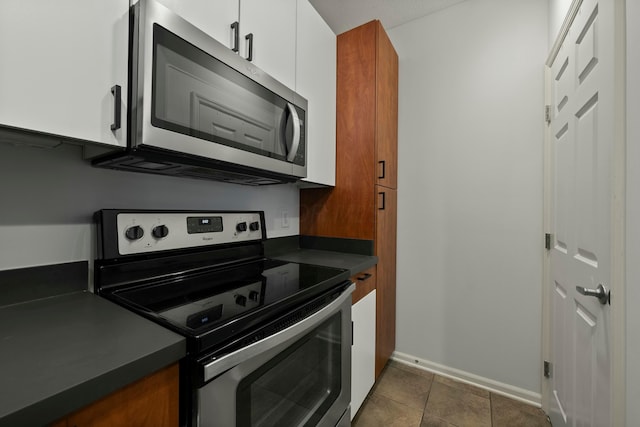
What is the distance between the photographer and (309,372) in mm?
990

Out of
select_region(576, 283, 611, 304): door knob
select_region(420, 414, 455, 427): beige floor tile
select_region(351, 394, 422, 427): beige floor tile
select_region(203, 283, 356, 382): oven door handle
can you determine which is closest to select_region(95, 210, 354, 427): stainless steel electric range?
select_region(203, 283, 356, 382): oven door handle

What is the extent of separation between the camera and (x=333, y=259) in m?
1.58

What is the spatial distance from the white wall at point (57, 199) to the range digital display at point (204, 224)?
11 cm

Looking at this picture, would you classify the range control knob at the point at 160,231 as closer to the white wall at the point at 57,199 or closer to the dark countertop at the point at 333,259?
the white wall at the point at 57,199

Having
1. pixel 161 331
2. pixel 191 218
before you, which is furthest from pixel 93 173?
pixel 161 331

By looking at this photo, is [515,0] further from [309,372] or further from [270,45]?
[309,372]

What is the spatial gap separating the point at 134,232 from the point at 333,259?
0.98 m

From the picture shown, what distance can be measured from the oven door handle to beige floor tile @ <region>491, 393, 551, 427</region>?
131cm

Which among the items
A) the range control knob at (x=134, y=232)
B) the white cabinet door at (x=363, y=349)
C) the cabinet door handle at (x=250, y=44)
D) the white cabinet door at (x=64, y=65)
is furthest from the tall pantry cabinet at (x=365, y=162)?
the white cabinet door at (x=64, y=65)

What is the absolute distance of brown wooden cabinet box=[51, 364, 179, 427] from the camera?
0.46 m

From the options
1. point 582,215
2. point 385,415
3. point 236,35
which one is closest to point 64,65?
point 236,35

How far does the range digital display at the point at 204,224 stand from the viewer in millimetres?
1175

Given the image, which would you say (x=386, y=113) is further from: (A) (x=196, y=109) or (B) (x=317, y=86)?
(A) (x=196, y=109)

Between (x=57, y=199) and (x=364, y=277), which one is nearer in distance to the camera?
(x=57, y=199)
